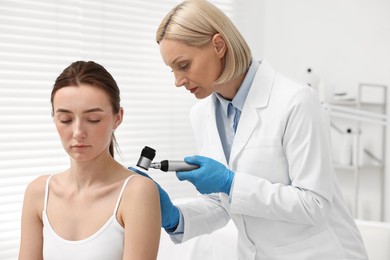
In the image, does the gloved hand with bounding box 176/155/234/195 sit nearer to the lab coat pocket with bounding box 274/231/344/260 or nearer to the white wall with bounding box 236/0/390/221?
the lab coat pocket with bounding box 274/231/344/260

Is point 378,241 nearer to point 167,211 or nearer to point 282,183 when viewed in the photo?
point 282,183

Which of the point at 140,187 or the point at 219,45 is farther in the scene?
the point at 219,45

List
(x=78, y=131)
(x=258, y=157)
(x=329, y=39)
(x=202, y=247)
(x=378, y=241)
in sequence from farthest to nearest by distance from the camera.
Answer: (x=329, y=39), (x=202, y=247), (x=378, y=241), (x=258, y=157), (x=78, y=131)

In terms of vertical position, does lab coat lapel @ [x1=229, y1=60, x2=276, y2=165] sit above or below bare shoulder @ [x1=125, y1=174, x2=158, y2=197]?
above

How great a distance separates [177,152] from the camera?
314 centimetres

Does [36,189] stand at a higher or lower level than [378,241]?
higher

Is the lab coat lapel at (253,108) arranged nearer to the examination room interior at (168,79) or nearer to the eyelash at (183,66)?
the eyelash at (183,66)

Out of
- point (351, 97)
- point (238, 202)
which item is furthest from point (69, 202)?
point (351, 97)

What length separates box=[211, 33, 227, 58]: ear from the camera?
4.69 ft

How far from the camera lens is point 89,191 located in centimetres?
139

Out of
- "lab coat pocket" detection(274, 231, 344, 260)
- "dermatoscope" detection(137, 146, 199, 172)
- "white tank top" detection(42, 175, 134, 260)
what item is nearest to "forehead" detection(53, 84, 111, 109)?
"dermatoscope" detection(137, 146, 199, 172)

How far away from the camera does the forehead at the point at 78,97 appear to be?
1.29 m

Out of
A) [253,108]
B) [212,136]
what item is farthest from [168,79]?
[253,108]

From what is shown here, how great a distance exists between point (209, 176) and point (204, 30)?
0.39 meters
